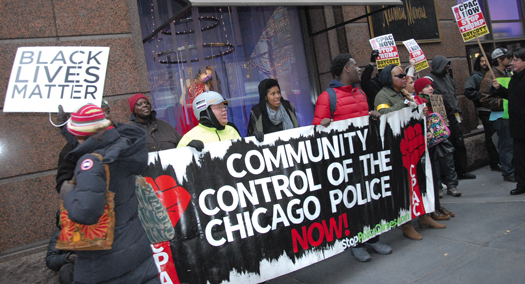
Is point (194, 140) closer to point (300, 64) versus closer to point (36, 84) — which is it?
point (36, 84)

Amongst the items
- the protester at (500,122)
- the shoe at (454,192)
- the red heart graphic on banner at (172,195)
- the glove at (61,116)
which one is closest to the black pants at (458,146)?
the protester at (500,122)

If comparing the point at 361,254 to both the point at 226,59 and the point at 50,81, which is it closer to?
the point at 226,59

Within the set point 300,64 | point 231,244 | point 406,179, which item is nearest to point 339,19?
point 300,64

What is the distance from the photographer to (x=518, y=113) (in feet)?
18.5

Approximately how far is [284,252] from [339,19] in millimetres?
4755

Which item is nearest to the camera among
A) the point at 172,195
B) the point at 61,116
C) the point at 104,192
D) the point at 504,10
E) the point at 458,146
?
the point at 104,192

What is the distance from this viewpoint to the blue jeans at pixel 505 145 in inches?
260

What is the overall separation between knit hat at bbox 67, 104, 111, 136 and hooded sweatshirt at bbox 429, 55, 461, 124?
597 cm

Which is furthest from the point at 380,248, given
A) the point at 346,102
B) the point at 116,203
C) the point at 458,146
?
the point at 458,146

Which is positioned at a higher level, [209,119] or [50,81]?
[50,81]

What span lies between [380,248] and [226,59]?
11.6ft

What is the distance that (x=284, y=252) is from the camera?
3.56 metres

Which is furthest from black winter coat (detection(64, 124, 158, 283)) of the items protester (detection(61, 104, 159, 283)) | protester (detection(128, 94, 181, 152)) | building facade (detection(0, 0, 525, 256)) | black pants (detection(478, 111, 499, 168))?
black pants (detection(478, 111, 499, 168))

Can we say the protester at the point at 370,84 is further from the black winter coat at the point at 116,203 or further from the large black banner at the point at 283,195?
the black winter coat at the point at 116,203
